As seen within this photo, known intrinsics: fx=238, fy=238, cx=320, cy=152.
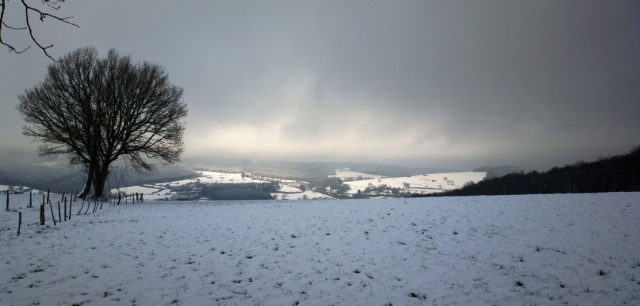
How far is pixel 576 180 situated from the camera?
166 feet

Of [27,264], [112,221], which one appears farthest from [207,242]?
[112,221]

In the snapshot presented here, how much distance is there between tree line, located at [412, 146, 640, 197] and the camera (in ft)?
146

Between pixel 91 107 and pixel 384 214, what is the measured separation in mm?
26022

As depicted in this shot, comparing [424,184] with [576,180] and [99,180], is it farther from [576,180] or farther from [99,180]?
[99,180]

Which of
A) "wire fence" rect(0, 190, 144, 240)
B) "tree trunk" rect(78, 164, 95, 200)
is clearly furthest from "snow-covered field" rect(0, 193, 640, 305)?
"tree trunk" rect(78, 164, 95, 200)

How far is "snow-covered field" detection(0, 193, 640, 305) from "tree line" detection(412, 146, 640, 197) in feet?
119

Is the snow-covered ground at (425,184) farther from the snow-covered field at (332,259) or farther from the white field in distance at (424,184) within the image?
the snow-covered field at (332,259)

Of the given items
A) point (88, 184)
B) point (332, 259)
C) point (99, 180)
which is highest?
point (99, 180)

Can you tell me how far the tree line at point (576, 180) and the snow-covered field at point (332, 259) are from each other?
3623cm

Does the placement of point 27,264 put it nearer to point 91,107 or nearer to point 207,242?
point 207,242

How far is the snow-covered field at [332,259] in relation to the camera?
634 cm

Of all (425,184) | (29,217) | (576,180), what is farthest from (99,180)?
(425,184)

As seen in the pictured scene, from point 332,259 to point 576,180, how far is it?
224 feet

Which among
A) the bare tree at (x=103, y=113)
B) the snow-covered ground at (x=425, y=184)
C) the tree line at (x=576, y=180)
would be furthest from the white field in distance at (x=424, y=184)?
the bare tree at (x=103, y=113)
